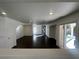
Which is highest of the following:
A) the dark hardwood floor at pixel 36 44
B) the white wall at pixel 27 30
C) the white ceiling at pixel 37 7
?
the white ceiling at pixel 37 7

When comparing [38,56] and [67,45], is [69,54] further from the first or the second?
[67,45]

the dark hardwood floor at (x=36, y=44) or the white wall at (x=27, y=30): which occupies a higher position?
the white wall at (x=27, y=30)

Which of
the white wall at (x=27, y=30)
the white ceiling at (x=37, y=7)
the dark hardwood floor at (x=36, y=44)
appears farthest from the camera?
the white wall at (x=27, y=30)

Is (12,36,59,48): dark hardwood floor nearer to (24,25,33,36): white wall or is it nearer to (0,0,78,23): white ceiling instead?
(0,0,78,23): white ceiling

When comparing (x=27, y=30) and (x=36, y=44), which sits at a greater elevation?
(x=27, y=30)

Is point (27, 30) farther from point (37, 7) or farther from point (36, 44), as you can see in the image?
point (37, 7)

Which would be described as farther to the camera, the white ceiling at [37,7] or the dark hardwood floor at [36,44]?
the dark hardwood floor at [36,44]

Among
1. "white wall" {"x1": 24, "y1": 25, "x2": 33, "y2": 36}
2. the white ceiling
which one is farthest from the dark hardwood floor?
"white wall" {"x1": 24, "y1": 25, "x2": 33, "y2": 36}

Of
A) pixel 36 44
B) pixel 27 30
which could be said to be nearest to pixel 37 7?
pixel 36 44

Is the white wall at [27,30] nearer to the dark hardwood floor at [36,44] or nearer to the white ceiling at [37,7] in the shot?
the dark hardwood floor at [36,44]

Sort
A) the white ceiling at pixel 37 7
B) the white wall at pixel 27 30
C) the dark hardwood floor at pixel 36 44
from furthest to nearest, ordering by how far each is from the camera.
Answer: the white wall at pixel 27 30, the dark hardwood floor at pixel 36 44, the white ceiling at pixel 37 7

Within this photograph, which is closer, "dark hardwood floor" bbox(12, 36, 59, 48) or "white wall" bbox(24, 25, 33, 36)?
"dark hardwood floor" bbox(12, 36, 59, 48)

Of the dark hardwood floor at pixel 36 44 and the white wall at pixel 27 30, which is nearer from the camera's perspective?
the dark hardwood floor at pixel 36 44

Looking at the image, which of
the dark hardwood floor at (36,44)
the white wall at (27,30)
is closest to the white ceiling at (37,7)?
the dark hardwood floor at (36,44)
